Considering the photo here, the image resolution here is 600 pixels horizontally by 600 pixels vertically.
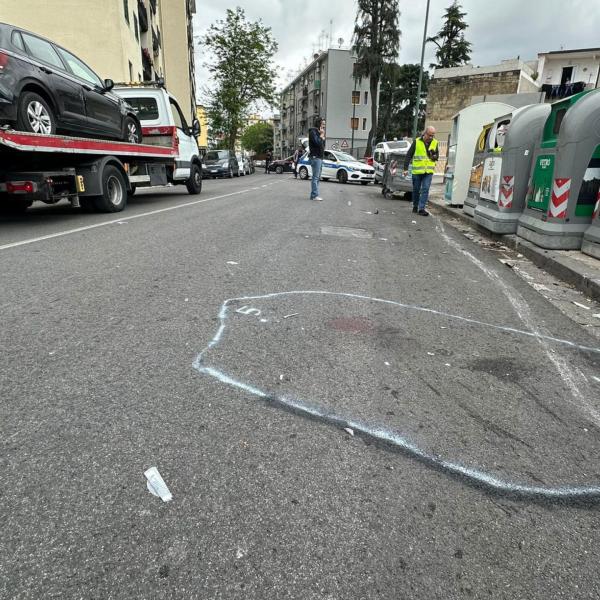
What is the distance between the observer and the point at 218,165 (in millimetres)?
30469

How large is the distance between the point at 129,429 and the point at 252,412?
577 millimetres

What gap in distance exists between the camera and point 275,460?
1921 mm

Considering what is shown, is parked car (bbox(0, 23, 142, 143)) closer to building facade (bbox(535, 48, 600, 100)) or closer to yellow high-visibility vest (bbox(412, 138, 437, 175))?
yellow high-visibility vest (bbox(412, 138, 437, 175))

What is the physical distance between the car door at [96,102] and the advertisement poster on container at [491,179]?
23.6ft

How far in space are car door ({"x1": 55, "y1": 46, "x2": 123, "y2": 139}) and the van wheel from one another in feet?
2.54

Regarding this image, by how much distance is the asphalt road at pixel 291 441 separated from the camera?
145cm

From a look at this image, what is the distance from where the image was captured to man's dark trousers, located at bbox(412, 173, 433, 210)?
10.5m

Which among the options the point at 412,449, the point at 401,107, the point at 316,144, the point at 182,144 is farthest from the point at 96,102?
the point at 401,107

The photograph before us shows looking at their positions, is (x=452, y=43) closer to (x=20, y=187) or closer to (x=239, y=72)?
Result: (x=239, y=72)

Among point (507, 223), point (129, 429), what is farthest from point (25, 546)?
point (507, 223)

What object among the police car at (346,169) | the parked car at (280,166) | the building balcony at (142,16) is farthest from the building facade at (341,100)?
the building balcony at (142,16)

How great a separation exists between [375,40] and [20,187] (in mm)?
39754

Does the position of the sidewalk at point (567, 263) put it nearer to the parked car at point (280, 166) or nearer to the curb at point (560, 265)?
the curb at point (560, 265)

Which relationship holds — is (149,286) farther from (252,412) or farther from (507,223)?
(507,223)
